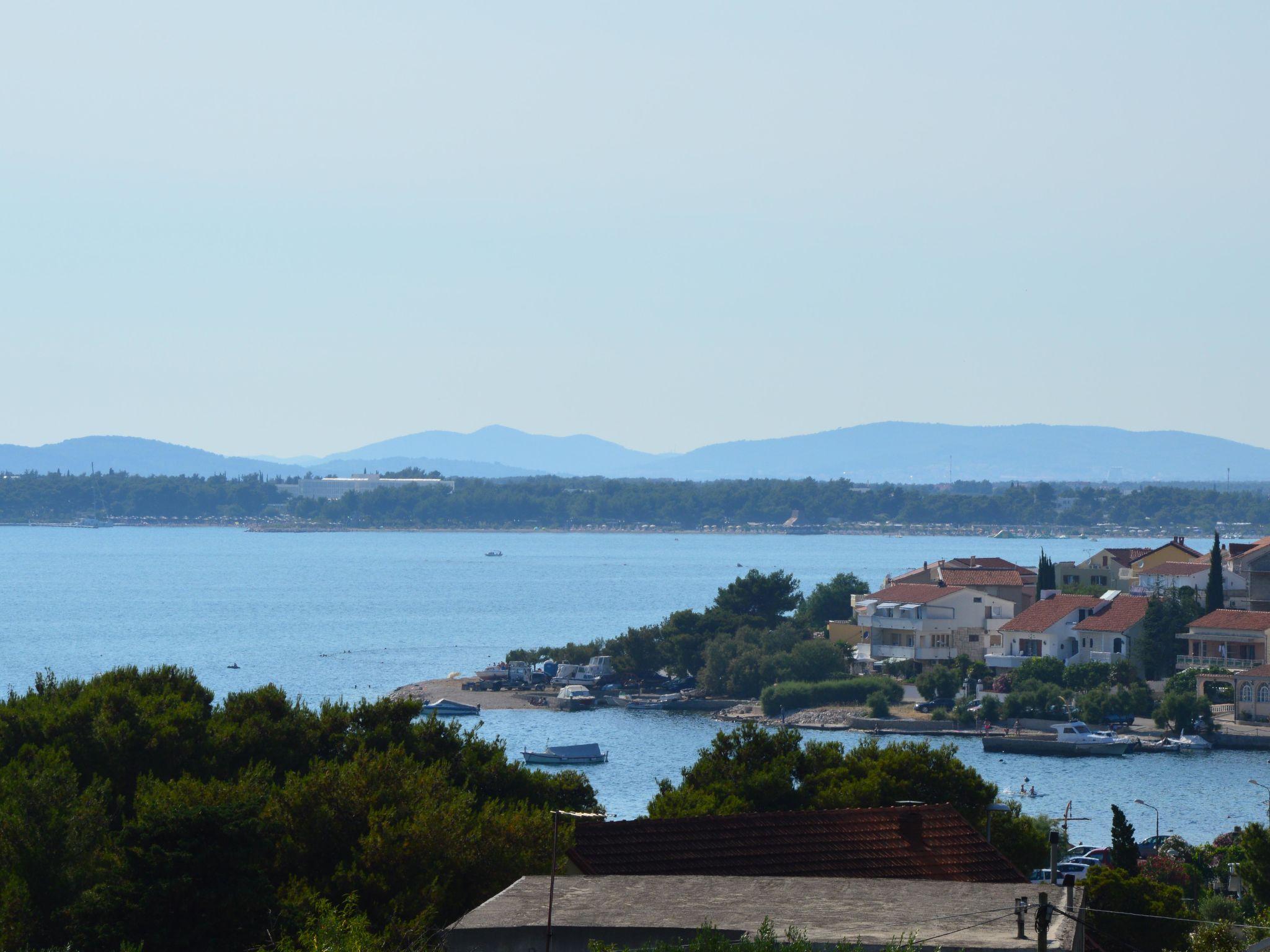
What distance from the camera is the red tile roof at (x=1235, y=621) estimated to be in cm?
5400

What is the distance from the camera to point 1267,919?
14.5m

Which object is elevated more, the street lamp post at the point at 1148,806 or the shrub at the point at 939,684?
the shrub at the point at 939,684

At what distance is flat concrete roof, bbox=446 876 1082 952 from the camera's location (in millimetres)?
11023

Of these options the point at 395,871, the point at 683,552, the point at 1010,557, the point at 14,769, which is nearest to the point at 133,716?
the point at 14,769

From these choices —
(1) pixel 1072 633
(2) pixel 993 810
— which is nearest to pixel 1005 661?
(1) pixel 1072 633

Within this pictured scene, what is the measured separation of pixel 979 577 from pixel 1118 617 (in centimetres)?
803

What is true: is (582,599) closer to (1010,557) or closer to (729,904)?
(1010,557)

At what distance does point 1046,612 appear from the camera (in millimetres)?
58219

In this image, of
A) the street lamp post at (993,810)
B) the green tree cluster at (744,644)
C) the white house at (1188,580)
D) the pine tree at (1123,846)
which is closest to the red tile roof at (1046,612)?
the white house at (1188,580)

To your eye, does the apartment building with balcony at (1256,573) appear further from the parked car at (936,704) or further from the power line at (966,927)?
the power line at (966,927)

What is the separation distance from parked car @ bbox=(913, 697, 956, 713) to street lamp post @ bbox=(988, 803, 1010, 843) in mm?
29346

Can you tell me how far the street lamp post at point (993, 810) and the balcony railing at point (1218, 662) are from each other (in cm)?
3296

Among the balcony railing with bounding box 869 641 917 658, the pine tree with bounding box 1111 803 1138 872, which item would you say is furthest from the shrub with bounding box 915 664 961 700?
the pine tree with bounding box 1111 803 1138 872

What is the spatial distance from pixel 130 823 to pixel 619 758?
103 ft
